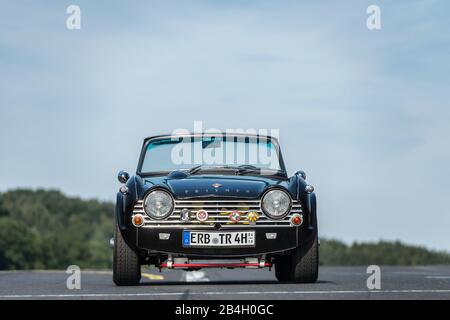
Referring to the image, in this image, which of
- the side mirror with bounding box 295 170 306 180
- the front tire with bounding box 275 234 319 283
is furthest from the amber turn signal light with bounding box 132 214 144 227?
the side mirror with bounding box 295 170 306 180

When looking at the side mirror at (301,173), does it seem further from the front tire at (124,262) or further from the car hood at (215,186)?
the front tire at (124,262)

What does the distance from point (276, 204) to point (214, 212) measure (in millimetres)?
678

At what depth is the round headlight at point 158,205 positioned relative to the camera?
30.9ft

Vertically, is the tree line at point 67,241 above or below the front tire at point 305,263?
below

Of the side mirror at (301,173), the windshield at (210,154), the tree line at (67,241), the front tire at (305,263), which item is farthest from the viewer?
the tree line at (67,241)

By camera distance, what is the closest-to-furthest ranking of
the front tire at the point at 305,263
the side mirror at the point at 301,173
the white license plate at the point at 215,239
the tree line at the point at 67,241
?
the white license plate at the point at 215,239 < the front tire at the point at 305,263 < the side mirror at the point at 301,173 < the tree line at the point at 67,241

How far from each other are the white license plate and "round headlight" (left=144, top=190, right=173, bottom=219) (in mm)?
300

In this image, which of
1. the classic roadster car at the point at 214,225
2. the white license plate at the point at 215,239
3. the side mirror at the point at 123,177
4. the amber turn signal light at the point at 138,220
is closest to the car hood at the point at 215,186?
the classic roadster car at the point at 214,225

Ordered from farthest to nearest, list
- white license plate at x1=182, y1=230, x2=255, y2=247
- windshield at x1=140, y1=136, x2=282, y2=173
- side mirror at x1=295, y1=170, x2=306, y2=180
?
windshield at x1=140, y1=136, x2=282, y2=173 → side mirror at x1=295, y1=170, x2=306, y2=180 → white license plate at x1=182, y1=230, x2=255, y2=247

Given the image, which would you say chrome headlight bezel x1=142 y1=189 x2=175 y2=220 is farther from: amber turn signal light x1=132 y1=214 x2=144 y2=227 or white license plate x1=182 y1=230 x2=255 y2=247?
white license plate x1=182 y1=230 x2=255 y2=247

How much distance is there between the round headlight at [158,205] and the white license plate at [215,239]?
300mm

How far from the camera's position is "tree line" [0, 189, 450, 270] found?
4107 inches

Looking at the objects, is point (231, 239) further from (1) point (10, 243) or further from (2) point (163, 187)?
(1) point (10, 243)
